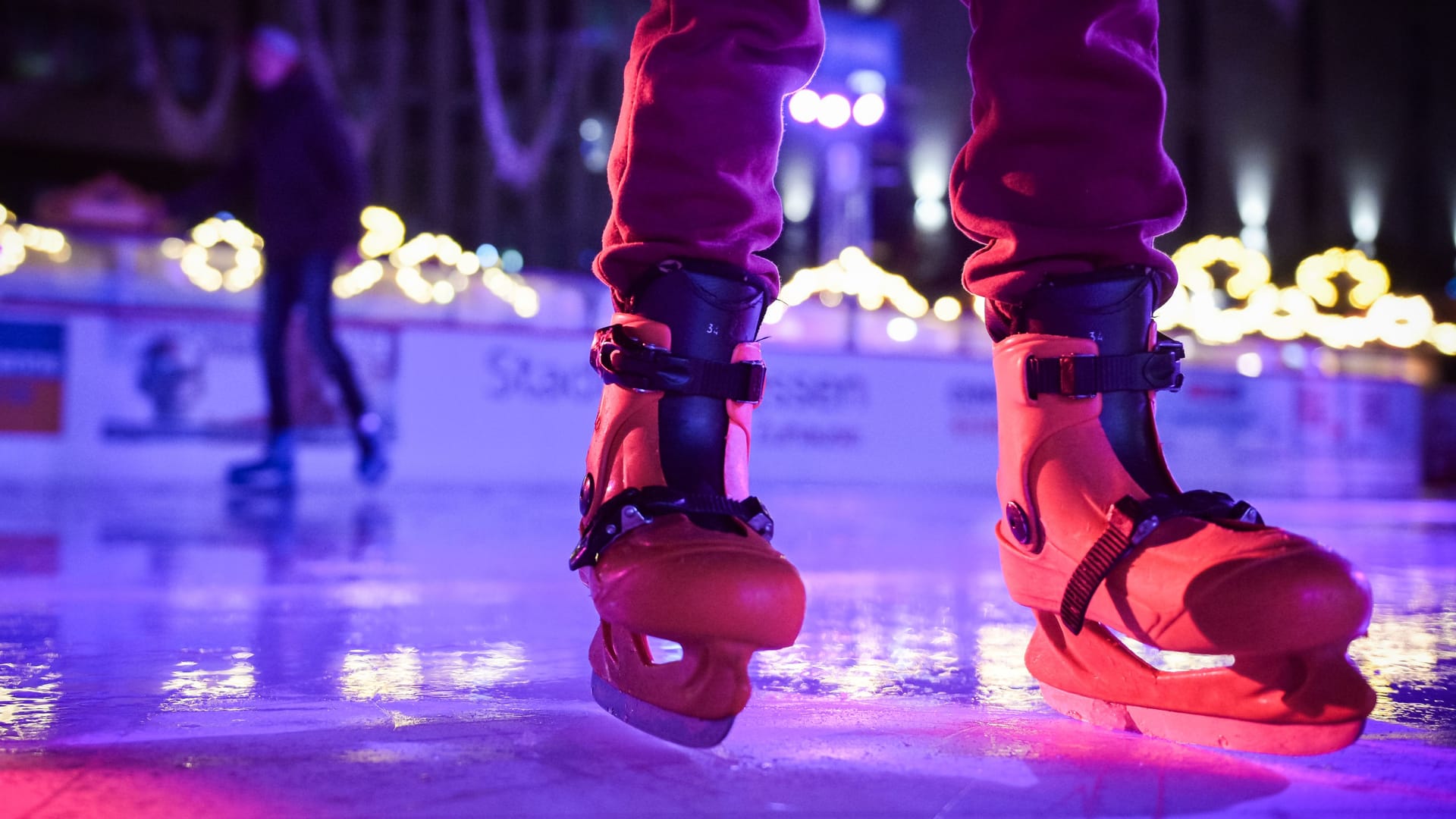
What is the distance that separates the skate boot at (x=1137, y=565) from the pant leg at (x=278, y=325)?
2.91 metres

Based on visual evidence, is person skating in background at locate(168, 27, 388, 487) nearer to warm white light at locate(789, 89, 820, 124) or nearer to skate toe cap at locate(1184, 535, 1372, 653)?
skate toe cap at locate(1184, 535, 1372, 653)

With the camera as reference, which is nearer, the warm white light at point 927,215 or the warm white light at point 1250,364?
the warm white light at point 1250,364

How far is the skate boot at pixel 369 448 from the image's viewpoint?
3320 mm

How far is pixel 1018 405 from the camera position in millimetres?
670

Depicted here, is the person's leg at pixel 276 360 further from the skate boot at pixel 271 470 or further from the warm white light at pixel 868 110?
the warm white light at pixel 868 110

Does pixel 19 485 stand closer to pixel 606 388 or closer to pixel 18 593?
pixel 18 593

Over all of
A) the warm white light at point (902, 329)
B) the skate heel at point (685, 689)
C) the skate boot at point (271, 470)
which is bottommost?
the skate boot at point (271, 470)

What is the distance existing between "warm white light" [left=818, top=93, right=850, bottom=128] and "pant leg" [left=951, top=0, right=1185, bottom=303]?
6963 mm

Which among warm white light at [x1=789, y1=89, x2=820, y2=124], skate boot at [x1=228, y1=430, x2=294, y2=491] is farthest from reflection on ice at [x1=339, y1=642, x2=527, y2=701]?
warm white light at [x1=789, y1=89, x2=820, y2=124]

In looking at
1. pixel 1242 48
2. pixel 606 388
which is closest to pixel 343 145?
pixel 606 388

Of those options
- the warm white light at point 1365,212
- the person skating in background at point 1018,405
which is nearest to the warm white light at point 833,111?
the person skating in background at point 1018,405

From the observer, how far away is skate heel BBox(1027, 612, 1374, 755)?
50 cm

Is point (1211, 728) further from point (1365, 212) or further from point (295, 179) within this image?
point (1365, 212)

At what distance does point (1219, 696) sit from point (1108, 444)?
154mm
